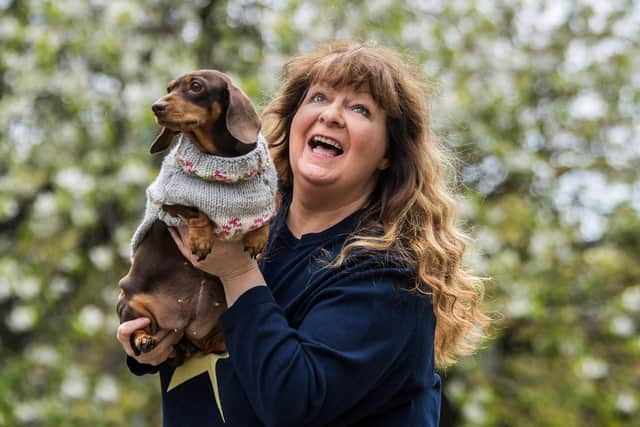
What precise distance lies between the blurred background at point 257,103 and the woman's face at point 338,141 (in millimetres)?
2647

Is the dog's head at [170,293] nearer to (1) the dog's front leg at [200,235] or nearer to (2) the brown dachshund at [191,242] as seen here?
(2) the brown dachshund at [191,242]

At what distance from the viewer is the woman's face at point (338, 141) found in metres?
2.29

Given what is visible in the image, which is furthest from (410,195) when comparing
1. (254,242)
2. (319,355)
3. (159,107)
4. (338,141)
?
(159,107)

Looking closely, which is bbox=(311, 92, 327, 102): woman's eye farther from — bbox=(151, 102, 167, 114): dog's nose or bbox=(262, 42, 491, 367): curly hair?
bbox=(151, 102, 167, 114): dog's nose

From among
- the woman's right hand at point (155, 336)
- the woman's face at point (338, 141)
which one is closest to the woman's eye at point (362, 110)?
the woman's face at point (338, 141)

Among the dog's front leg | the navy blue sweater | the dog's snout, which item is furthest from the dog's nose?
the navy blue sweater

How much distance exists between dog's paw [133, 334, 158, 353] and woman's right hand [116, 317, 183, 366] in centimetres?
2

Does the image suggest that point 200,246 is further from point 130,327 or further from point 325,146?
point 325,146

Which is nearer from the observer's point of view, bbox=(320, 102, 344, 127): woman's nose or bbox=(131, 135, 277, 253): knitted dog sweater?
bbox=(131, 135, 277, 253): knitted dog sweater

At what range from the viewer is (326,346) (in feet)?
6.57

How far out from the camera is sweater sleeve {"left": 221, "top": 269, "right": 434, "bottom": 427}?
1946mm

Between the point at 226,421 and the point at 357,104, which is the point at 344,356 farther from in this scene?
the point at 357,104

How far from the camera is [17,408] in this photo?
212 inches

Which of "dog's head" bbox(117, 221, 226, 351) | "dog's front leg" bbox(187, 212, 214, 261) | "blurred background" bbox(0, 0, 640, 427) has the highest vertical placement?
"dog's front leg" bbox(187, 212, 214, 261)
